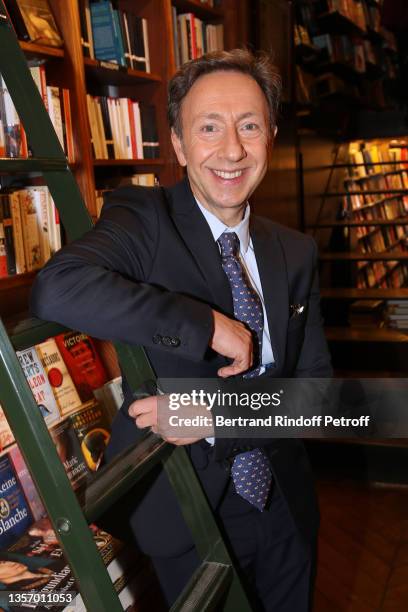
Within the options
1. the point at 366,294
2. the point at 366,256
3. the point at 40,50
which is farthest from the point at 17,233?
the point at 366,256

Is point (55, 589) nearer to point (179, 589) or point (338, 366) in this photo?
point (179, 589)

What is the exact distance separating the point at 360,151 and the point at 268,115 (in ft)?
20.1

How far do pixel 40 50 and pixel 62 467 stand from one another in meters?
1.54

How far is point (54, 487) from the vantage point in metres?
0.93

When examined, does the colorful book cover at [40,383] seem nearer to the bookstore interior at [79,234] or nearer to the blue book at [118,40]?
the bookstore interior at [79,234]

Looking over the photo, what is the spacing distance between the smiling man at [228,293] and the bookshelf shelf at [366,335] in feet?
10.1

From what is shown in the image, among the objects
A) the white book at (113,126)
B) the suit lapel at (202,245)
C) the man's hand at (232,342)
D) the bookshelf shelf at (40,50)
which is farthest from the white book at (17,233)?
the man's hand at (232,342)

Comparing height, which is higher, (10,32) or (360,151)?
(10,32)

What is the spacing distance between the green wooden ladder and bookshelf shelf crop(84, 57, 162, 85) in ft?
4.15

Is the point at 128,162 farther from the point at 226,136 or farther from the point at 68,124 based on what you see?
the point at 226,136

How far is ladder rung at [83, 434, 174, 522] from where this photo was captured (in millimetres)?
1015

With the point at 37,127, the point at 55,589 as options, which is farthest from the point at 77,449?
the point at 37,127

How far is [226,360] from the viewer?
1243 mm

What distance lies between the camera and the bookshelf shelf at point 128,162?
2.46 metres
